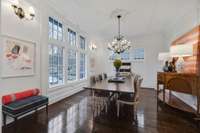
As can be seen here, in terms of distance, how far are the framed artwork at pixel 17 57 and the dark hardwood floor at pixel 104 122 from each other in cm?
108

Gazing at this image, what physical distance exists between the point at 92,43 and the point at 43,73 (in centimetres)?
383

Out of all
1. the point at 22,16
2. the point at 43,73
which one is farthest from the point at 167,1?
the point at 43,73

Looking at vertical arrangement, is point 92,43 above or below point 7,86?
above

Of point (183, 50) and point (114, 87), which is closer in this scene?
point (114, 87)

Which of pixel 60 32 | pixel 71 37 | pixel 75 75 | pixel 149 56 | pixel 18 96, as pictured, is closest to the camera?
pixel 18 96

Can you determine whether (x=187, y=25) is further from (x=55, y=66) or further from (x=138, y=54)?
(x=55, y=66)

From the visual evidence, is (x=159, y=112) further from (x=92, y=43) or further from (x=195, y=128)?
(x=92, y=43)

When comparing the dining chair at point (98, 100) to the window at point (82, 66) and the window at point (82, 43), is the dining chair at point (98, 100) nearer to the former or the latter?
the window at point (82, 66)

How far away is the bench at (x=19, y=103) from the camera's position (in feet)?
7.76

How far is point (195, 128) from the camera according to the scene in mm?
2566

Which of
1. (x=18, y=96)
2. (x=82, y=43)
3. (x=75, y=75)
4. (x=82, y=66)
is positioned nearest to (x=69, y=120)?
(x=18, y=96)

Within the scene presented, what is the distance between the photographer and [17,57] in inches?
112

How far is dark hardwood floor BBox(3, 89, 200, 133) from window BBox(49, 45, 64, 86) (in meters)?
1.10

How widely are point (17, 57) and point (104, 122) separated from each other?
2.42 m
